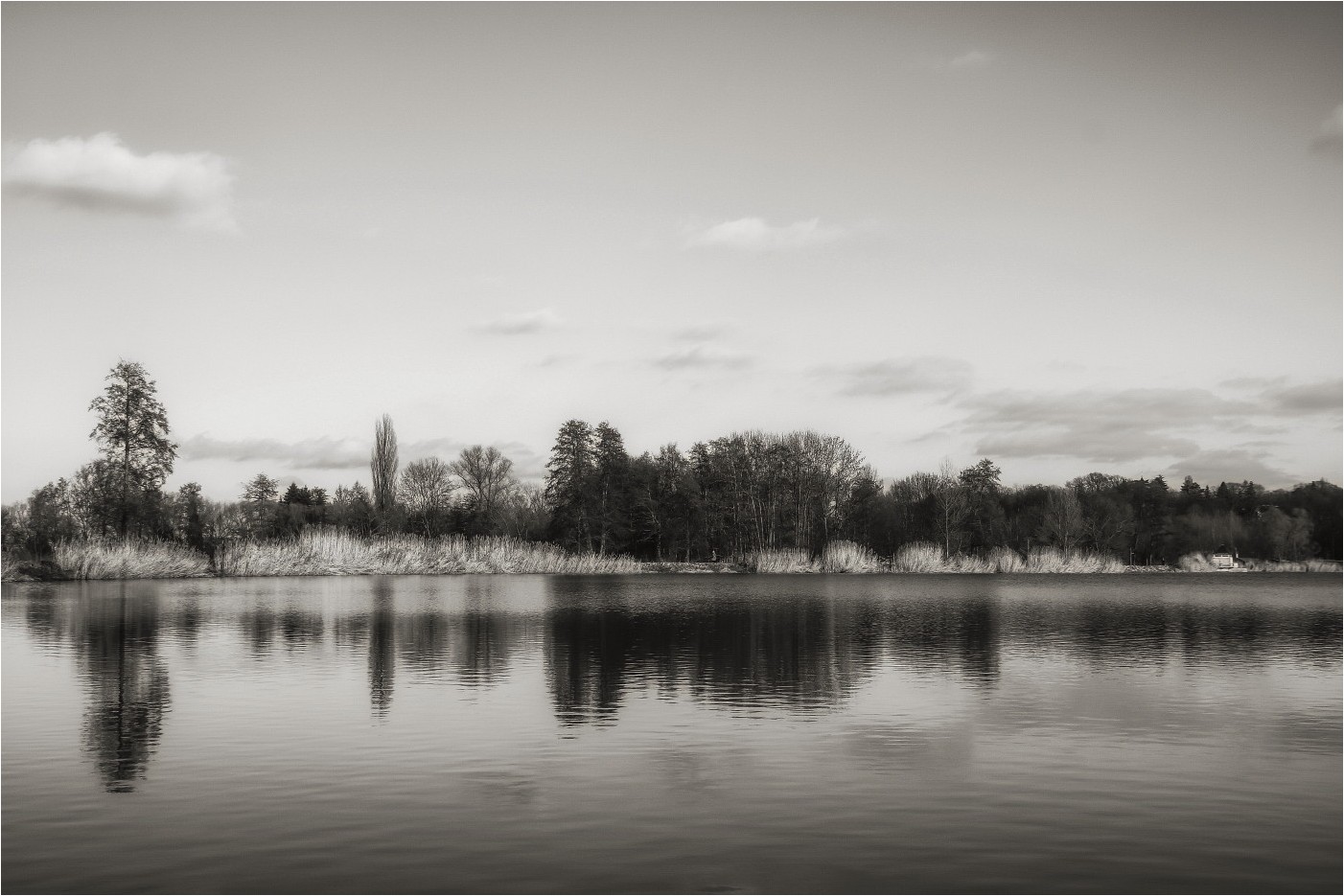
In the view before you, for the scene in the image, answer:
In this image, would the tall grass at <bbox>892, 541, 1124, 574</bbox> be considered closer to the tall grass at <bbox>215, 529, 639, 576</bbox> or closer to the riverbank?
the riverbank

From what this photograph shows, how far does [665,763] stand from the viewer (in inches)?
394

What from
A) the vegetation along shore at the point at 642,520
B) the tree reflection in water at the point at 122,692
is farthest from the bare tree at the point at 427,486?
the tree reflection in water at the point at 122,692

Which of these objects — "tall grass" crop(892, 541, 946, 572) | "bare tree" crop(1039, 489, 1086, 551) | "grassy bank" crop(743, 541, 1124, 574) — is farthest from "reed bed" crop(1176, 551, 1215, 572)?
"tall grass" crop(892, 541, 946, 572)

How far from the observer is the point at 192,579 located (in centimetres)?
4738

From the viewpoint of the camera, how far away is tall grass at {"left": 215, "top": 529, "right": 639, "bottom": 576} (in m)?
51.5

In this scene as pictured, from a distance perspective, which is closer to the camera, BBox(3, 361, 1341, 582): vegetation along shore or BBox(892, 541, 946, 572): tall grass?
BBox(3, 361, 1341, 582): vegetation along shore

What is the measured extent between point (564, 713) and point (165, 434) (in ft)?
156

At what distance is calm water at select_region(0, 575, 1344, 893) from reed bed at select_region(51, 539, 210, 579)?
2627cm

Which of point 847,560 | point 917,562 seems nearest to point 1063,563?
point 917,562

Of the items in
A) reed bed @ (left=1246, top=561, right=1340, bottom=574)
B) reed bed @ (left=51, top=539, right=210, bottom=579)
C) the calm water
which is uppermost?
reed bed @ (left=51, top=539, right=210, bottom=579)

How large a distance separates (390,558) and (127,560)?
44.2 ft

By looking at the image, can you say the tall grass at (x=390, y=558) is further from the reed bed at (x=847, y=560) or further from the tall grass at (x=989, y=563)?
the tall grass at (x=989, y=563)

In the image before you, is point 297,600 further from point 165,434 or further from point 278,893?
point 278,893

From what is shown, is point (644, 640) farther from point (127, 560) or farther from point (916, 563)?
point (916, 563)
